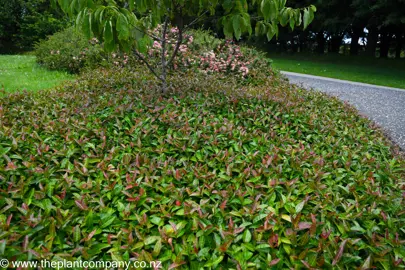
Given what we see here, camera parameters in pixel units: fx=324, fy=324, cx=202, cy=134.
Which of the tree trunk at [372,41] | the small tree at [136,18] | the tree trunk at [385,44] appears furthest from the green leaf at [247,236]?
the tree trunk at [385,44]

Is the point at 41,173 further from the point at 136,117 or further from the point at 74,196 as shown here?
the point at 136,117

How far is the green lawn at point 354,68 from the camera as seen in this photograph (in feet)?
43.2

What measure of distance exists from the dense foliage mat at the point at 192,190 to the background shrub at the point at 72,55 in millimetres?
4822

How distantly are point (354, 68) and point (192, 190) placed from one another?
17530mm

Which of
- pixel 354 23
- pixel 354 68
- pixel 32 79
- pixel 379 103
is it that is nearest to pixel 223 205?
pixel 32 79

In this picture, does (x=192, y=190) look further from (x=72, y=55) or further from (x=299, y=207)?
(x=72, y=55)

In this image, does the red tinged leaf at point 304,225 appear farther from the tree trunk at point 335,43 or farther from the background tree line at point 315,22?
the tree trunk at point 335,43

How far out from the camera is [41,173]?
7.94ft

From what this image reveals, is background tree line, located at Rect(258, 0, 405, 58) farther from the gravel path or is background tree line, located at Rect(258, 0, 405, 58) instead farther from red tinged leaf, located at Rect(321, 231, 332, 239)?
red tinged leaf, located at Rect(321, 231, 332, 239)

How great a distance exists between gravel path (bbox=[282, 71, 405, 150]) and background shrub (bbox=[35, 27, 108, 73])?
5.44 meters

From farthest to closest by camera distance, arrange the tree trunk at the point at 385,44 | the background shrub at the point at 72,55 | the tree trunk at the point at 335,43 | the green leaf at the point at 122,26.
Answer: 1. the tree trunk at the point at 335,43
2. the tree trunk at the point at 385,44
3. the background shrub at the point at 72,55
4. the green leaf at the point at 122,26

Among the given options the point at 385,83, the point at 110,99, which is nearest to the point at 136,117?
the point at 110,99

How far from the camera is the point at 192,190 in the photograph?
242cm

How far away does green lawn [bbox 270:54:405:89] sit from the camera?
1317 centimetres
